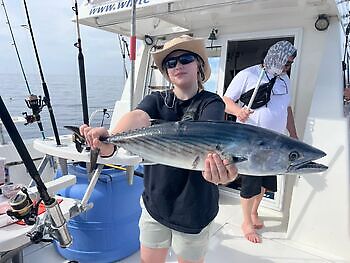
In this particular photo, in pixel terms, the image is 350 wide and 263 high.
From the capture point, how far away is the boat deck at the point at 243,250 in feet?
7.76

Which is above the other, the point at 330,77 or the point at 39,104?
the point at 330,77

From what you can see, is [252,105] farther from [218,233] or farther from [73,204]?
[73,204]

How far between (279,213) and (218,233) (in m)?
0.86

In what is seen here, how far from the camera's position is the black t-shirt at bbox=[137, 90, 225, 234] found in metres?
1.32

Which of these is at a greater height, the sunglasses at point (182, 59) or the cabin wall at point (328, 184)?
the sunglasses at point (182, 59)

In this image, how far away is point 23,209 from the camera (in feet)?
4.41

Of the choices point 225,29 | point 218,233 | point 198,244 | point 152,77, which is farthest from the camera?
point 152,77

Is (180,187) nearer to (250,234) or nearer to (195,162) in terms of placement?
(195,162)

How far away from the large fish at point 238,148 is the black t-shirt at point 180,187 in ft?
0.70

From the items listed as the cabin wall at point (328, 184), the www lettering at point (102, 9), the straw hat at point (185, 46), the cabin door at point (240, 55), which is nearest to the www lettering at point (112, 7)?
the www lettering at point (102, 9)

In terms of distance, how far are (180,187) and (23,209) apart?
2.48 feet

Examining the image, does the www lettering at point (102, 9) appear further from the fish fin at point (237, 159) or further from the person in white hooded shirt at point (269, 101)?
the fish fin at point (237, 159)

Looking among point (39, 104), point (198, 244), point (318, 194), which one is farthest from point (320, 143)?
point (39, 104)

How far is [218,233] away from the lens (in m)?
2.82
